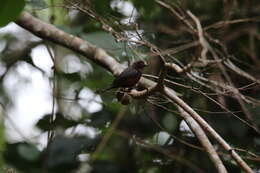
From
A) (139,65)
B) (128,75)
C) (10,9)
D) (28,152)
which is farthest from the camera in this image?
(28,152)

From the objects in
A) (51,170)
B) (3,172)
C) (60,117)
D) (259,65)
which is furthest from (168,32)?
(3,172)

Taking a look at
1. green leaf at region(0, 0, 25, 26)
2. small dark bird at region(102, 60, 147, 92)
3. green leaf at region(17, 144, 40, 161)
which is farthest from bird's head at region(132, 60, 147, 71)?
green leaf at region(17, 144, 40, 161)

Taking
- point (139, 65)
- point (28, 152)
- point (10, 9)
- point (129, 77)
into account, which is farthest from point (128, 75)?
point (28, 152)

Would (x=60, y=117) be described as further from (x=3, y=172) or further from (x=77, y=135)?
(x=3, y=172)

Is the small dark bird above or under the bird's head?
under

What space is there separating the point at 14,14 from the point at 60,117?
172 centimetres

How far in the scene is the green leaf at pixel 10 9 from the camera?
2.58 metres

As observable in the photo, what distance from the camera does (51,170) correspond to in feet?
13.6

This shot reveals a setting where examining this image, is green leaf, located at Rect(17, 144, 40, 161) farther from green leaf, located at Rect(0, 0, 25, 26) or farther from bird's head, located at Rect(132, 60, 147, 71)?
green leaf, located at Rect(0, 0, 25, 26)

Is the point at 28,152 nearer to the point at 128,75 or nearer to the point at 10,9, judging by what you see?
the point at 128,75

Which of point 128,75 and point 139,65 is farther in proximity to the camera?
point 139,65

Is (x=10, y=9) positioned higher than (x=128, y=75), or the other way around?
(x=10, y=9)

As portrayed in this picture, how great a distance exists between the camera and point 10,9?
2611 mm

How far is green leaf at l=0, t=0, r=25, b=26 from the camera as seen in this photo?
2.58 metres
